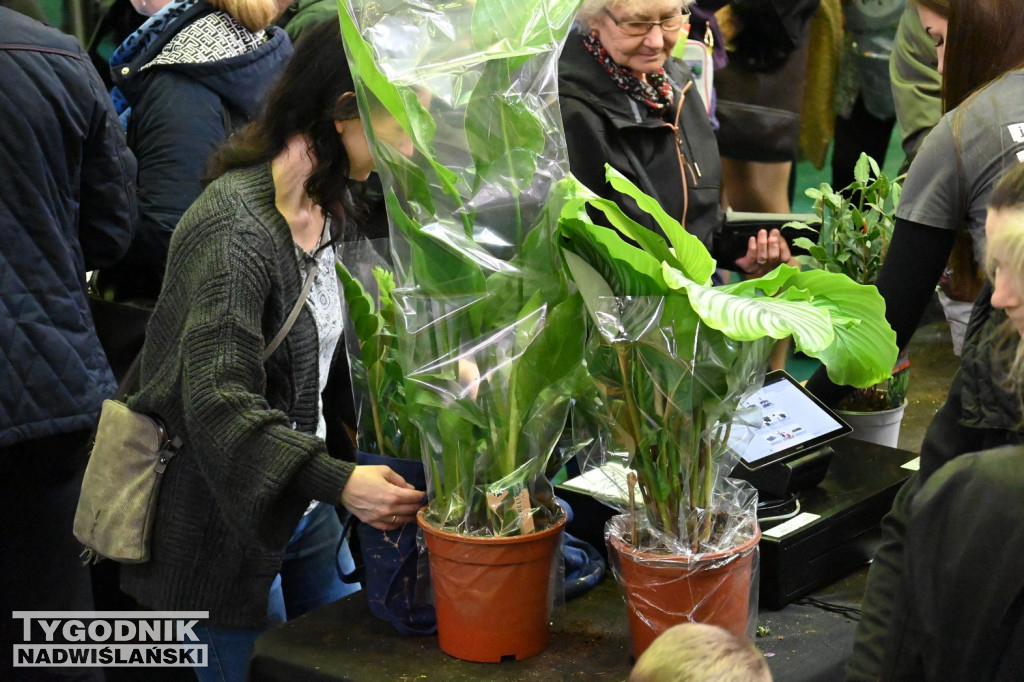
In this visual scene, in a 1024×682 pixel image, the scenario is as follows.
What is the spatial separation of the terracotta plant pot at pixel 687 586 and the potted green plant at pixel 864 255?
1192 millimetres

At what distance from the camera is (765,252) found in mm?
2848

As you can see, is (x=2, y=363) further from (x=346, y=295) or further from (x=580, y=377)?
(x=580, y=377)

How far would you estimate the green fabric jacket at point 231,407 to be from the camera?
5.50ft

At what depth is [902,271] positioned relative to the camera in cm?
206

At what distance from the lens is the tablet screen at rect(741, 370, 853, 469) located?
1877 millimetres

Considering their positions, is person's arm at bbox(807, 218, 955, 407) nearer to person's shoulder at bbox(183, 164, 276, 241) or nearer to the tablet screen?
the tablet screen

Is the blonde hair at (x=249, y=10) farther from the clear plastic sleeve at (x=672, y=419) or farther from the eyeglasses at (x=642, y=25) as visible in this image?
the clear plastic sleeve at (x=672, y=419)

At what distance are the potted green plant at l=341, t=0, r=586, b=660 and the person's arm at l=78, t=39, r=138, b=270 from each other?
1.08 m

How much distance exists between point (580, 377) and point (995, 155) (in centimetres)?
90

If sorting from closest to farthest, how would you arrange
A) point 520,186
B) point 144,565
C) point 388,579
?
point 520,186 → point 388,579 → point 144,565

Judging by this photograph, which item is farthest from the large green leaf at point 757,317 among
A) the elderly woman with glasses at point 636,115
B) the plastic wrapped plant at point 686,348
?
the elderly woman with glasses at point 636,115

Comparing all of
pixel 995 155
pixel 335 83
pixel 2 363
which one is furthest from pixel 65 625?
pixel 995 155

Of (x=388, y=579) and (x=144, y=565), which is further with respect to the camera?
(x=144, y=565)

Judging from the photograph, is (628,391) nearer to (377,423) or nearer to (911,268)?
(377,423)
